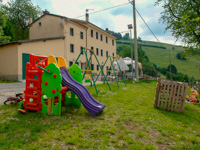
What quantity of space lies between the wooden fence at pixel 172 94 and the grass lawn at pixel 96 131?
954 millimetres

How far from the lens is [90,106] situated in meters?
5.42

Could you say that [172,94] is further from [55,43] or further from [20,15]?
[20,15]

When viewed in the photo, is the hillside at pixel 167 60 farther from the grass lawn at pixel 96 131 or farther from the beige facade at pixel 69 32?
the grass lawn at pixel 96 131

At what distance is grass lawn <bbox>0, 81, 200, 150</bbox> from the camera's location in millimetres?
3436

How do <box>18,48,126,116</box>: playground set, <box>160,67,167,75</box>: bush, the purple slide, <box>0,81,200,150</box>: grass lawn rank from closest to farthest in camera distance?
1. <box>0,81,200,150</box>: grass lawn
2. <box>18,48,126,116</box>: playground set
3. the purple slide
4. <box>160,67,167,75</box>: bush

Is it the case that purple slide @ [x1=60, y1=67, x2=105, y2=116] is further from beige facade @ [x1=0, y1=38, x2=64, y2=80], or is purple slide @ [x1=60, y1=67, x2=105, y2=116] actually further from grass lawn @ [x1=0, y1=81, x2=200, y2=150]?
beige facade @ [x1=0, y1=38, x2=64, y2=80]

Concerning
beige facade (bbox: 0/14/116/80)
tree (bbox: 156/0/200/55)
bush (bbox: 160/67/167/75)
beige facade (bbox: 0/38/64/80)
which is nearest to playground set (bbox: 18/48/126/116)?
tree (bbox: 156/0/200/55)

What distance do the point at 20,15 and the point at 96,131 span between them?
42.9 m

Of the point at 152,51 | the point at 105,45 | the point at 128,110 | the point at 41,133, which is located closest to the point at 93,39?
the point at 105,45

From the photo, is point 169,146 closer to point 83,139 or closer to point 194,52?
point 83,139

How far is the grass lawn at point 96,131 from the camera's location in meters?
3.44

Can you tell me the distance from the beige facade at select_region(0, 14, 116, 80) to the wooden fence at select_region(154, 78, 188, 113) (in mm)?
15529

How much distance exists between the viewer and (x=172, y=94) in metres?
6.55

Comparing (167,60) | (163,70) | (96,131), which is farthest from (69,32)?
(167,60)
